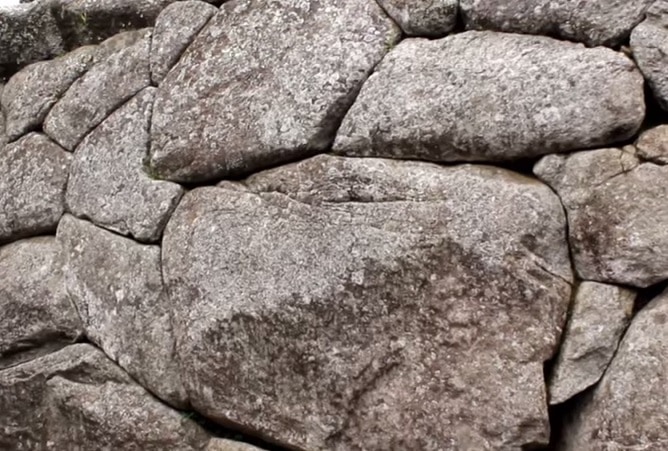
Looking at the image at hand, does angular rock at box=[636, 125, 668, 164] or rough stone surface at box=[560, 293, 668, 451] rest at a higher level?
angular rock at box=[636, 125, 668, 164]

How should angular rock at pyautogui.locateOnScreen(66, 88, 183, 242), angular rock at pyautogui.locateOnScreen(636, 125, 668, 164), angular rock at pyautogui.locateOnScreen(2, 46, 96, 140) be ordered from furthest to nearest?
angular rock at pyautogui.locateOnScreen(2, 46, 96, 140), angular rock at pyautogui.locateOnScreen(66, 88, 183, 242), angular rock at pyautogui.locateOnScreen(636, 125, 668, 164)

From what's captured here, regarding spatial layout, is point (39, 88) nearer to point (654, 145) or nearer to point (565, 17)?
point (565, 17)

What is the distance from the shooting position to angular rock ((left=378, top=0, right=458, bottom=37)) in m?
4.57

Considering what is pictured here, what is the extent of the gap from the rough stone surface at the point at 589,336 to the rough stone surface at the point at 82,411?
6.67 ft

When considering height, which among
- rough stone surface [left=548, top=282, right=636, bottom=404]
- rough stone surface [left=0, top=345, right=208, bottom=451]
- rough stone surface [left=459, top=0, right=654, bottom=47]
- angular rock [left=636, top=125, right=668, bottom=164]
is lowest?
rough stone surface [left=0, top=345, right=208, bottom=451]

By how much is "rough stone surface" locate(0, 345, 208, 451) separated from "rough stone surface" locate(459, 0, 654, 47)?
2698 mm

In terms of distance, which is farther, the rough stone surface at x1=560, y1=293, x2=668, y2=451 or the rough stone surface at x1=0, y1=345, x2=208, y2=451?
the rough stone surface at x1=0, y1=345, x2=208, y2=451

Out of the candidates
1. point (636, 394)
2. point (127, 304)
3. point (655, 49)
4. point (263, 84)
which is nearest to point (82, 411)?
point (127, 304)

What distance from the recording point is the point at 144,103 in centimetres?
539

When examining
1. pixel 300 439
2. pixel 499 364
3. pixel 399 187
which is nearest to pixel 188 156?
pixel 399 187

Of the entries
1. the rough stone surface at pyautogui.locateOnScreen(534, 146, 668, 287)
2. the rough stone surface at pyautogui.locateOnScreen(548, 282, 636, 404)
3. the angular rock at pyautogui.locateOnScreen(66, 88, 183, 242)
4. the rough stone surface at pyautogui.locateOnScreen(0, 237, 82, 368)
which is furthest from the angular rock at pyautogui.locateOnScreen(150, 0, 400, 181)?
the rough stone surface at pyautogui.locateOnScreen(548, 282, 636, 404)

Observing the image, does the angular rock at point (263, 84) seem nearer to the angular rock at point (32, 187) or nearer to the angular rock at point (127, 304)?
the angular rock at point (127, 304)

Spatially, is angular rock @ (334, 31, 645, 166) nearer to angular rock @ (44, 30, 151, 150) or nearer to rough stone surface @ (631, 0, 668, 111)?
rough stone surface @ (631, 0, 668, 111)

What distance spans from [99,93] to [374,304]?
8.04 ft
